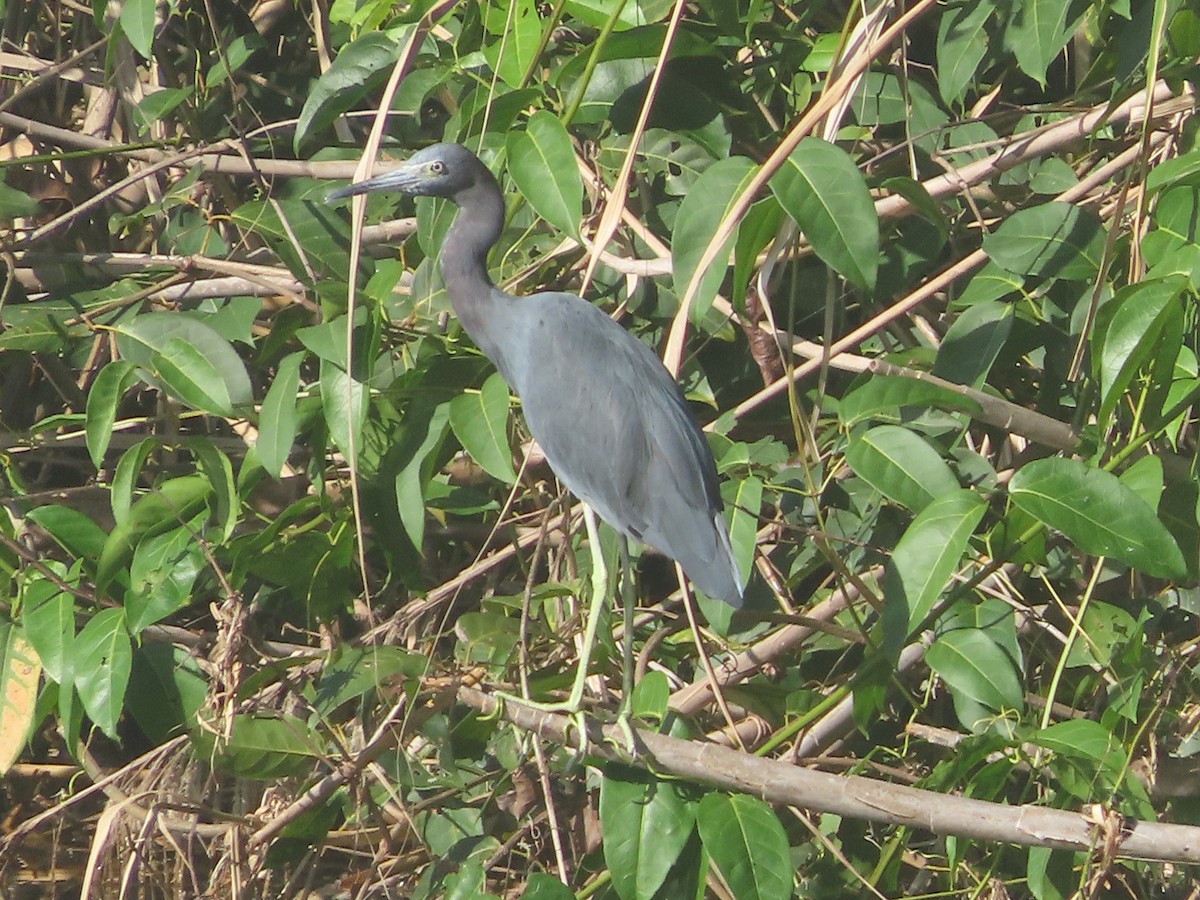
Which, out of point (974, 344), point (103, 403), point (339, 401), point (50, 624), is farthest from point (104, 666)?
point (974, 344)

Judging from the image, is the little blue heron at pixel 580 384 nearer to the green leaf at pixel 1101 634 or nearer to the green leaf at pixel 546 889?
the green leaf at pixel 546 889

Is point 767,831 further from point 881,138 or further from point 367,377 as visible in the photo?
point 881,138

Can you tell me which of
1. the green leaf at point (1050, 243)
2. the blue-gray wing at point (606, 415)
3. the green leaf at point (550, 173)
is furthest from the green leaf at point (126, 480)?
the green leaf at point (1050, 243)

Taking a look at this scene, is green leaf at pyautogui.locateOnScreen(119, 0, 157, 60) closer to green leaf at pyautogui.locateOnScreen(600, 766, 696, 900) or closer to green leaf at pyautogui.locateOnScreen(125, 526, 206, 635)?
green leaf at pyautogui.locateOnScreen(125, 526, 206, 635)

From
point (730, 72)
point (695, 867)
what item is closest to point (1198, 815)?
point (695, 867)

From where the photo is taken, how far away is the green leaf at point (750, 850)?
2.08 metres

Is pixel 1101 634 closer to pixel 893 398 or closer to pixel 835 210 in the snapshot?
pixel 893 398

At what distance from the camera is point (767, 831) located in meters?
2.08


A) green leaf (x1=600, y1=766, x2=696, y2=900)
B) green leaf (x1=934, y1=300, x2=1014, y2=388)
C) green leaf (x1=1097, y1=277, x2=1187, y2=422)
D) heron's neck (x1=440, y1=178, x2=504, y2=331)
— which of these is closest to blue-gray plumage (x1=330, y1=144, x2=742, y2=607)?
heron's neck (x1=440, y1=178, x2=504, y2=331)

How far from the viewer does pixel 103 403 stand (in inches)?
→ 97.4

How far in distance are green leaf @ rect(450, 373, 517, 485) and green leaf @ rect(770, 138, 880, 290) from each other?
2.00 ft

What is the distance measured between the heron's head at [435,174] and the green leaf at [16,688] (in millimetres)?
997

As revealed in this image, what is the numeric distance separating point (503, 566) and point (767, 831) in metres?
1.17

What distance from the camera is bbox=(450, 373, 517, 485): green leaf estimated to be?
2.35 m
